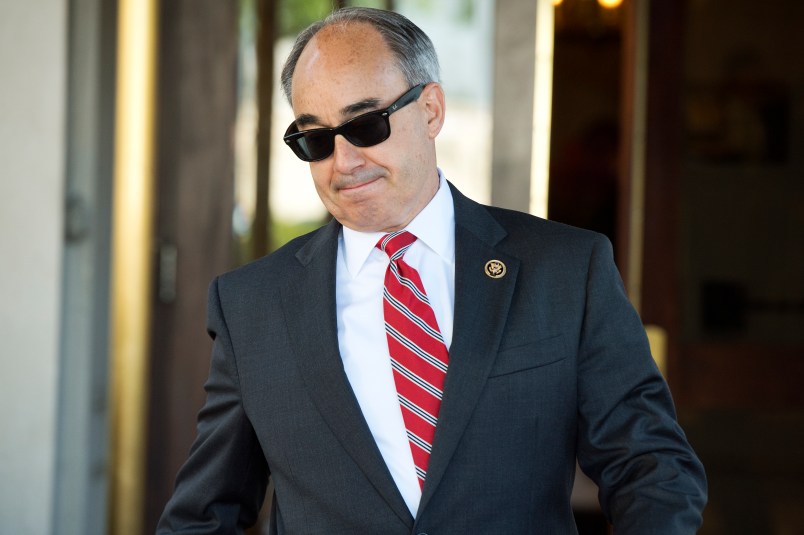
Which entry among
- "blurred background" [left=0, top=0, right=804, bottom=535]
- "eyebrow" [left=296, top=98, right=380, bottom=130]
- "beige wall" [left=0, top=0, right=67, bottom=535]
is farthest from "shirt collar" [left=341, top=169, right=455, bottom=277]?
"beige wall" [left=0, top=0, right=67, bottom=535]

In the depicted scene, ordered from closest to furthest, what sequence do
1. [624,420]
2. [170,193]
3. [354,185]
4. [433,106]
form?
[624,420] → [354,185] → [433,106] → [170,193]

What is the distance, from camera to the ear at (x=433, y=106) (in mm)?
1942

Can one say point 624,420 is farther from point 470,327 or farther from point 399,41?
point 399,41

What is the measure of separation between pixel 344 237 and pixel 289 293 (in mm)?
149

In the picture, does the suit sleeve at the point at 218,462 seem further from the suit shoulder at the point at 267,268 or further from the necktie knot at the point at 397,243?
the necktie knot at the point at 397,243

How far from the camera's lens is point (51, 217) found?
3.41m

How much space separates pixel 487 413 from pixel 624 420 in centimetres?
23

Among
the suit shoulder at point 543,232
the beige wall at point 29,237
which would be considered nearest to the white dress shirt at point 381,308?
the suit shoulder at point 543,232

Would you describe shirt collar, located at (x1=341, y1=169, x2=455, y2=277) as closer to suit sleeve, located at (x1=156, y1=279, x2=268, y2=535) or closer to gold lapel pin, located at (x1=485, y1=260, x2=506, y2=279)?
gold lapel pin, located at (x1=485, y1=260, x2=506, y2=279)

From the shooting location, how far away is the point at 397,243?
190 cm

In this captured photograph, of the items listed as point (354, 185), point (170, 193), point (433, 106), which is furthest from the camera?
point (170, 193)

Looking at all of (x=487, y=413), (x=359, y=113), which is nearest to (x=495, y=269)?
(x=487, y=413)

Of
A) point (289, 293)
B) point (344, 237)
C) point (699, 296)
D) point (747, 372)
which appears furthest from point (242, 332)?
point (699, 296)

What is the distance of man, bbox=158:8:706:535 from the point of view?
1.75 m
